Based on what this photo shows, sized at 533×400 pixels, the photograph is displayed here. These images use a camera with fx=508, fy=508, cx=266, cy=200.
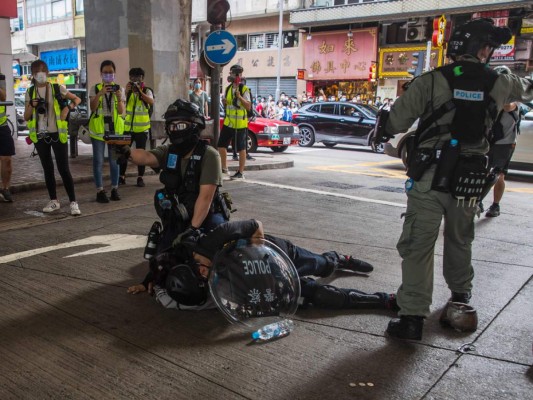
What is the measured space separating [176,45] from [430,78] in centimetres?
875

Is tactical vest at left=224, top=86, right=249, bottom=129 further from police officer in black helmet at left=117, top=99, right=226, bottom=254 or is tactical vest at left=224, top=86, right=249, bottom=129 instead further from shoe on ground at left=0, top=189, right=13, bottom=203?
police officer in black helmet at left=117, top=99, right=226, bottom=254

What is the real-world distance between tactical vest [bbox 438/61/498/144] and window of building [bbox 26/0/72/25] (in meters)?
39.8

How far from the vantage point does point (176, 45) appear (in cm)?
1095

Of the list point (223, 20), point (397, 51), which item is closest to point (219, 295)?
point (223, 20)

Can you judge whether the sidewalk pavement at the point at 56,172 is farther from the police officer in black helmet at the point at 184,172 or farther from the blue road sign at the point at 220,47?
the police officer in black helmet at the point at 184,172

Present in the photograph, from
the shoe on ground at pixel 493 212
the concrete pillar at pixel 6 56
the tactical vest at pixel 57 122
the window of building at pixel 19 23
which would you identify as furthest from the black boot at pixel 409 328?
the window of building at pixel 19 23

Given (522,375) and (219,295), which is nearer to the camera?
(522,375)

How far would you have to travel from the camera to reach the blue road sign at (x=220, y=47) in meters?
8.74

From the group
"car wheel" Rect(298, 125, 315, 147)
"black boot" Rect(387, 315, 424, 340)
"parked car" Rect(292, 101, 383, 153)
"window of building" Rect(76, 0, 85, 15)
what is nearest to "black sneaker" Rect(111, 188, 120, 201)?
"black boot" Rect(387, 315, 424, 340)

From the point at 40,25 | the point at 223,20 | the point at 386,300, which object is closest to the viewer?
the point at 386,300

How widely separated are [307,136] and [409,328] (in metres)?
15.1

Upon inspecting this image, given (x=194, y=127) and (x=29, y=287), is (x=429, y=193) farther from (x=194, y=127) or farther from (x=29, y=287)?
(x=29, y=287)

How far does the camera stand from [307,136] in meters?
18.0

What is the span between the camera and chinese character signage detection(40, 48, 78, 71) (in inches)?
1526
